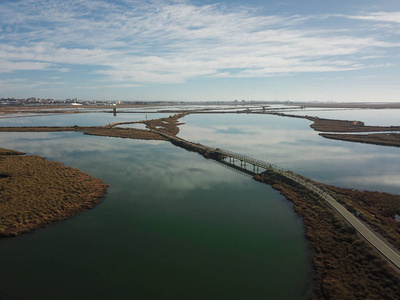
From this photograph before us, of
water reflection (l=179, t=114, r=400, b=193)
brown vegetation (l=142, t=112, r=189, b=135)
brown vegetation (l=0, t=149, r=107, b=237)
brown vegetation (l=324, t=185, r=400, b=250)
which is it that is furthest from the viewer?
brown vegetation (l=142, t=112, r=189, b=135)

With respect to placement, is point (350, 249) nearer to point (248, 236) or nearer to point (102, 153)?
point (248, 236)

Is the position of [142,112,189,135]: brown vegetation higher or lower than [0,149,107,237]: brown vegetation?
higher

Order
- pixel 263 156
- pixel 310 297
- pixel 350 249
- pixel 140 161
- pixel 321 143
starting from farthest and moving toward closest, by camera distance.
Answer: pixel 321 143, pixel 263 156, pixel 140 161, pixel 350 249, pixel 310 297

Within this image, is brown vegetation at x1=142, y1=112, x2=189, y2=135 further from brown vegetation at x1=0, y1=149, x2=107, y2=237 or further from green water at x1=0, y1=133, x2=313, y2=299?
green water at x1=0, y1=133, x2=313, y2=299

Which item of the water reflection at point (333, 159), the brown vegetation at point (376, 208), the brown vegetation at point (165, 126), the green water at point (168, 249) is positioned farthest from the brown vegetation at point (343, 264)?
the brown vegetation at point (165, 126)

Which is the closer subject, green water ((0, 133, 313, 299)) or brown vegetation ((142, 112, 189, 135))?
green water ((0, 133, 313, 299))

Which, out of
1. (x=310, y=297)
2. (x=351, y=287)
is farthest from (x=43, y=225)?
(x=351, y=287)

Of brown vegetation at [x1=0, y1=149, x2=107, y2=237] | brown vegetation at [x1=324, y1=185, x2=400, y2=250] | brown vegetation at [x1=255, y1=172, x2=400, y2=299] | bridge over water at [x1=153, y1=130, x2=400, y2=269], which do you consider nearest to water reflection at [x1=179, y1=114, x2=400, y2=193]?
brown vegetation at [x1=324, y1=185, x2=400, y2=250]
